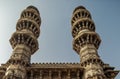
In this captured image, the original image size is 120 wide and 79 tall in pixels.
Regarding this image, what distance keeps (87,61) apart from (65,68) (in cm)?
160

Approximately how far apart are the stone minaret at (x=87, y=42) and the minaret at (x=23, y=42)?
3.28 m

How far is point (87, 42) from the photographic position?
2478cm

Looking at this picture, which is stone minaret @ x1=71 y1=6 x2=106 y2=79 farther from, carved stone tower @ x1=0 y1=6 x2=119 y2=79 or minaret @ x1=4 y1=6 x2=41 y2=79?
minaret @ x1=4 y1=6 x2=41 y2=79

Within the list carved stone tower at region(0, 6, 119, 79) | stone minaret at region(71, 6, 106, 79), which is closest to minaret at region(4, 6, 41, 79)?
carved stone tower at region(0, 6, 119, 79)

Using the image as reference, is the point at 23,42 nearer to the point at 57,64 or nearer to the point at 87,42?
the point at 57,64

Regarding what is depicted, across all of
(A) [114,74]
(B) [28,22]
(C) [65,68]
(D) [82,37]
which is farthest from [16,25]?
(A) [114,74]

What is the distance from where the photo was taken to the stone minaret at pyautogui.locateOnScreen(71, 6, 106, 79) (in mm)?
21469

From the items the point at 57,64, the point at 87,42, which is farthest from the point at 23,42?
the point at 87,42

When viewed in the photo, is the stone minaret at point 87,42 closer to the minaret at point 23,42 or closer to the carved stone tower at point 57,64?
the carved stone tower at point 57,64

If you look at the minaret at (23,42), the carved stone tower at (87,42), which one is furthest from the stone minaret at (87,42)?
the minaret at (23,42)

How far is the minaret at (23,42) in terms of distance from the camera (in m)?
21.5

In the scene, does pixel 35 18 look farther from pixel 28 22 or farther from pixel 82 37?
pixel 82 37

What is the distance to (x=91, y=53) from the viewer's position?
2338 centimetres

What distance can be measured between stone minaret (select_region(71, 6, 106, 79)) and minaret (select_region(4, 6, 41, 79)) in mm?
3276
